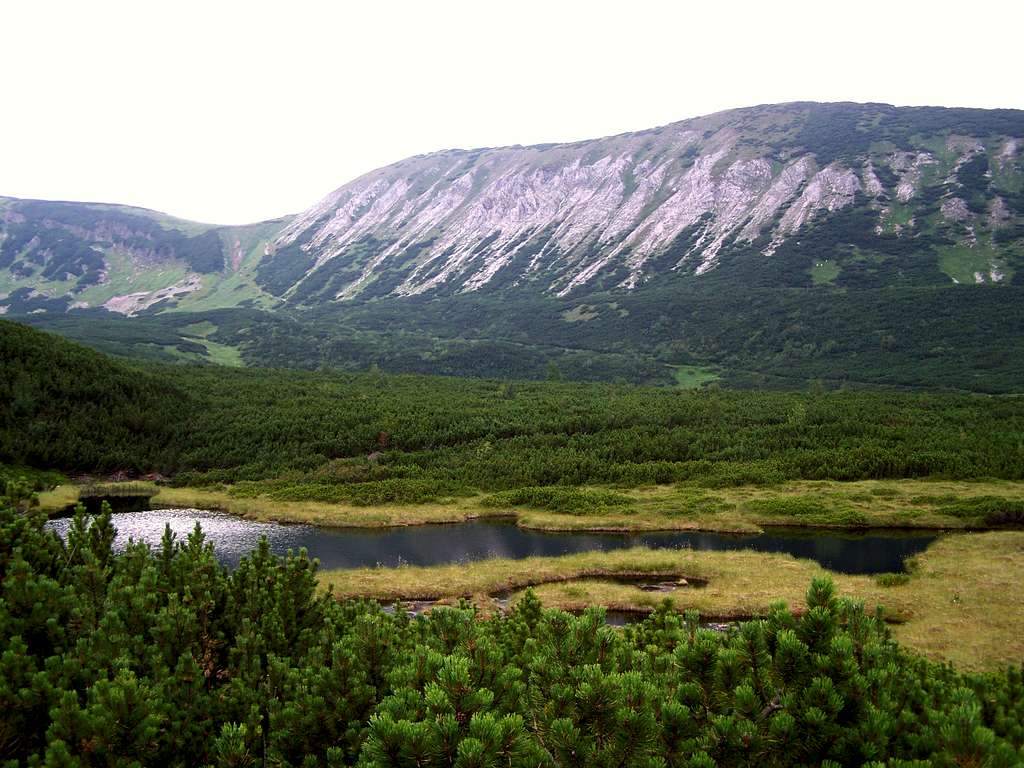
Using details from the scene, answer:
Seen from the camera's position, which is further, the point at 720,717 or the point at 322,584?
the point at 322,584

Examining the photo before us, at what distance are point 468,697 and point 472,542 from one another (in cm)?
4002

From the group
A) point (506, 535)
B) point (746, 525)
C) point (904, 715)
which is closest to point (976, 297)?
point (746, 525)

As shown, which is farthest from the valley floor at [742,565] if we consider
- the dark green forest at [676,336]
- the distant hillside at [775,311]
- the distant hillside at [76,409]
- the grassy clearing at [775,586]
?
the distant hillside at [775,311]

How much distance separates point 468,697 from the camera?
5.53m

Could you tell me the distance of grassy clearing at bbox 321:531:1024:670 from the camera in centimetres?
2603

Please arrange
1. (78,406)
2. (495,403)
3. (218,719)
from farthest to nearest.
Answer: (495,403)
(78,406)
(218,719)

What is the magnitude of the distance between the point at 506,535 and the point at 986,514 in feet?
113

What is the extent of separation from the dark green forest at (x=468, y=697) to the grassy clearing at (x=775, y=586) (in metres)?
20.3

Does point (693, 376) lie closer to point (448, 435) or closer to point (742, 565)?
point (448, 435)

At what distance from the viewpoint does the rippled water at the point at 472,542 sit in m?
39.6

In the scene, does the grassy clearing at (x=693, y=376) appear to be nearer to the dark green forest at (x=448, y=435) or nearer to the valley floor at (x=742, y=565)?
the dark green forest at (x=448, y=435)

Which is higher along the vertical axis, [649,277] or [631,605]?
[649,277]

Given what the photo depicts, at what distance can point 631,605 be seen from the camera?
30266 millimetres

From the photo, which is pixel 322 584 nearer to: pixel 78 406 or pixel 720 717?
pixel 720 717
